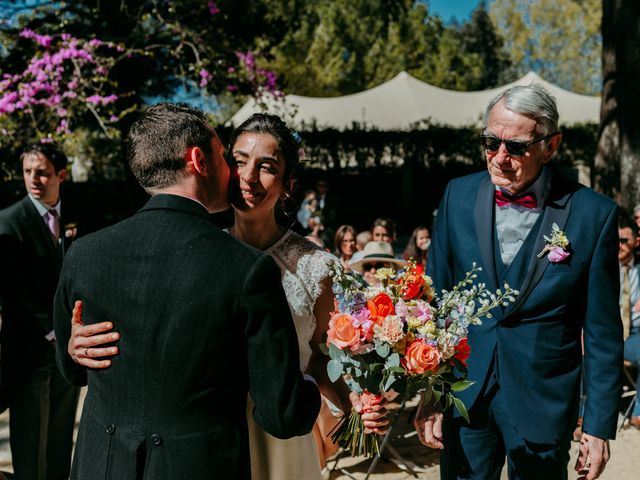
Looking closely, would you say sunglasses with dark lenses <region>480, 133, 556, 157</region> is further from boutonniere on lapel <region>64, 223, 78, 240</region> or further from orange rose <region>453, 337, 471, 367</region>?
boutonniere on lapel <region>64, 223, 78, 240</region>

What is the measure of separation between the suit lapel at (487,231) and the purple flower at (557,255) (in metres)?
0.23

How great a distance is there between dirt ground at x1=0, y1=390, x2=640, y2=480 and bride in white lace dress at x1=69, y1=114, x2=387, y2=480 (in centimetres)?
207

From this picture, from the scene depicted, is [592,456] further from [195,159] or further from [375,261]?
[375,261]

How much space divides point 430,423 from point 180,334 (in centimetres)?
133

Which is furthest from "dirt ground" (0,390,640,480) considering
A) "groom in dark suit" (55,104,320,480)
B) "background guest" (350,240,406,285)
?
"groom in dark suit" (55,104,320,480)

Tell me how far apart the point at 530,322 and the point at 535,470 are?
0.60 metres

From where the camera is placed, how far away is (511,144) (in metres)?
2.62

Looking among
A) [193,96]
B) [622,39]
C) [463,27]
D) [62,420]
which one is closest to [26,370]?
[62,420]

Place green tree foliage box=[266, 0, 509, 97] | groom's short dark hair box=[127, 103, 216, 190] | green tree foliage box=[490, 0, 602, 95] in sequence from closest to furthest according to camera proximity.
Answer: groom's short dark hair box=[127, 103, 216, 190], green tree foliage box=[266, 0, 509, 97], green tree foliage box=[490, 0, 602, 95]

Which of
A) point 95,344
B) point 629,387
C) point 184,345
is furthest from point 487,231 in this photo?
point 629,387

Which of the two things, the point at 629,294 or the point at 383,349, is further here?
the point at 629,294

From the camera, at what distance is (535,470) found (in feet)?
8.63

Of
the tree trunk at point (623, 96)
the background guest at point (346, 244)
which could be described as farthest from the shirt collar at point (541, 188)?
the tree trunk at point (623, 96)

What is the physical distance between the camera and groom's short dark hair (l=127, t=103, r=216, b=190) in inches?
74.6
